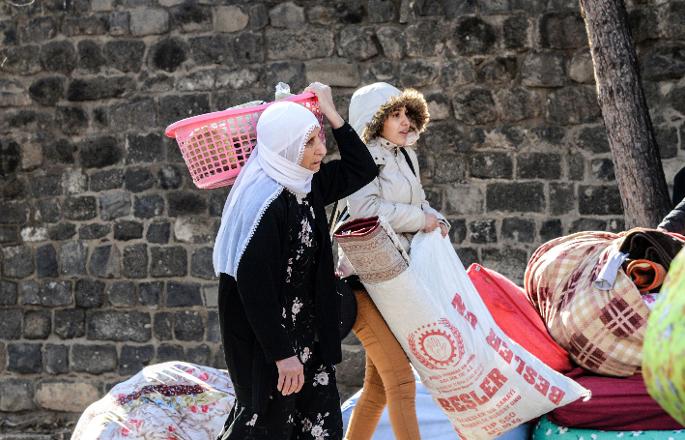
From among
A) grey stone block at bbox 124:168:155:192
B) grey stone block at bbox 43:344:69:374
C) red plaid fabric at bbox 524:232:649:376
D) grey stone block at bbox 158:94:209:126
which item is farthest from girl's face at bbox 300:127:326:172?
grey stone block at bbox 43:344:69:374

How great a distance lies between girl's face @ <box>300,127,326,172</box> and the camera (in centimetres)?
334

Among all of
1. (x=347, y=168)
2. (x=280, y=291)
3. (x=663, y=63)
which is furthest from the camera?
(x=663, y=63)

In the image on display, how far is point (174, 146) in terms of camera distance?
680 centimetres

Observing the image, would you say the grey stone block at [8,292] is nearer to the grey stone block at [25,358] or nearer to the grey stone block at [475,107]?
the grey stone block at [25,358]

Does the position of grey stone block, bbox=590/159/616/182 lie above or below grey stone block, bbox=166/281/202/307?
above

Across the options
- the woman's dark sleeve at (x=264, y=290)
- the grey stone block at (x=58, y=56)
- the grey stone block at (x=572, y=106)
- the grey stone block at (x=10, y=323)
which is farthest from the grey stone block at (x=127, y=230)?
the woman's dark sleeve at (x=264, y=290)

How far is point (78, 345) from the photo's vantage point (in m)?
7.00

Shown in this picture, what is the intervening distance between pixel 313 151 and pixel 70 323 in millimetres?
4105

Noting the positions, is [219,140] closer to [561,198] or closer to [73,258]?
[561,198]

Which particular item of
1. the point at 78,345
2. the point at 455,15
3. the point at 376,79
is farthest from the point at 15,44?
the point at 455,15

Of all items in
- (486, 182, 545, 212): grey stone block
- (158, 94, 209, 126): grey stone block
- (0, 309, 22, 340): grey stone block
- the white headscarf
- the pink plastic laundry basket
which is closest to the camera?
the white headscarf

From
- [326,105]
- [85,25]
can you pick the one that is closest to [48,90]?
[85,25]

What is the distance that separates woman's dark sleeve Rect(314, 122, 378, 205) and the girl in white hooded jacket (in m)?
0.26

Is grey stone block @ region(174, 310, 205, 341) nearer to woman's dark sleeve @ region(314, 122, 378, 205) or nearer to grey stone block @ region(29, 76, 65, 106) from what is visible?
grey stone block @ region(29, 76, 65, 106)
